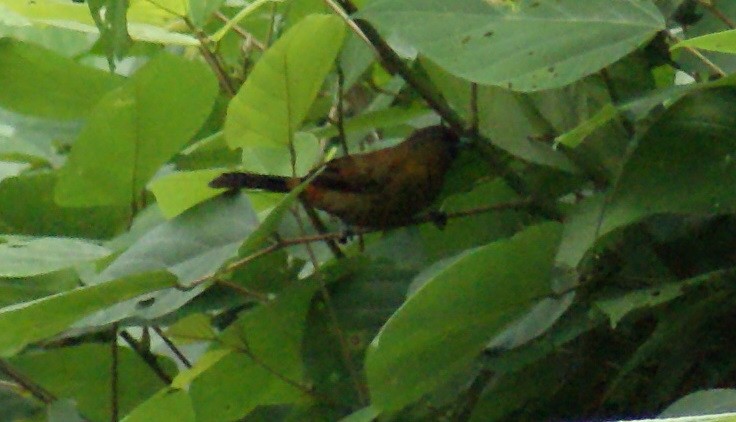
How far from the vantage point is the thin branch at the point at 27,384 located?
2.73ft

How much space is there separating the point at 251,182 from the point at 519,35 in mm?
329

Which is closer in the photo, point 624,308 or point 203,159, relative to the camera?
point 624,308

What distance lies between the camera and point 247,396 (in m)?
0.81

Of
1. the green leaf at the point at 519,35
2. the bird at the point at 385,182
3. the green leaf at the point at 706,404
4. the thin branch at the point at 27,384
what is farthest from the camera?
the bird at the point at 385,182

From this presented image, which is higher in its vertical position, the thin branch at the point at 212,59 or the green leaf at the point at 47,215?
the thin branch at the point at 212,59

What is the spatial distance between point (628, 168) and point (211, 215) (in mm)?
311

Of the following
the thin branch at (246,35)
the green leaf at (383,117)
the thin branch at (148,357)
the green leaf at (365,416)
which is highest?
the thin branch at (246,35)

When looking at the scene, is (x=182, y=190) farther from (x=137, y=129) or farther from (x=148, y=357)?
(x=148, y=357)

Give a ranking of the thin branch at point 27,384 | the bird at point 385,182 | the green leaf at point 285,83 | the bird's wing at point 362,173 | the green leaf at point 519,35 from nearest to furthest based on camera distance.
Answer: the green leaf at point 519,35
the green leaf at point 285,83
the thin branch at point 27,384
the bird at point 385,182
the bird's wing at point 362,173

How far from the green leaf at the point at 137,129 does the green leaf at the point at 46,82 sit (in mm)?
101

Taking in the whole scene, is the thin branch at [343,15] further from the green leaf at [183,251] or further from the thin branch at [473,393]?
the thin branch at [473,393]

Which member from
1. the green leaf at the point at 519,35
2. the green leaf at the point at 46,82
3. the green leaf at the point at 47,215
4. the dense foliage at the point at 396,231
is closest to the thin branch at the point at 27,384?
the dense foliage at the point at 396,231

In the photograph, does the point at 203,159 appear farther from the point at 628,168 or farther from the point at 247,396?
the point at 628,168

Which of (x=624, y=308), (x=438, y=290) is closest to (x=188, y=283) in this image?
(x=438, y=290)
